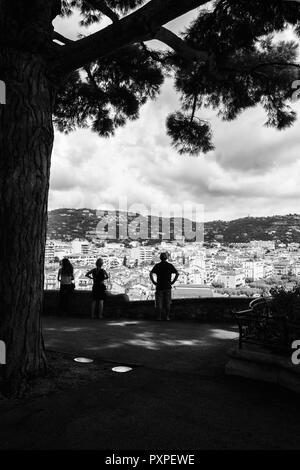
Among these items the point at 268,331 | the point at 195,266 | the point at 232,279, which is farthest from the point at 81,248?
the point at 268,331

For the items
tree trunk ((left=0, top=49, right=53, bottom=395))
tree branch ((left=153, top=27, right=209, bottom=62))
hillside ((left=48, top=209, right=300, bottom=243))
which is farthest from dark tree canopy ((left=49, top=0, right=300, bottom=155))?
hillside ((left=48, top=209, right=300, bottom=243))

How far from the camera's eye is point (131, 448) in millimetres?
2902

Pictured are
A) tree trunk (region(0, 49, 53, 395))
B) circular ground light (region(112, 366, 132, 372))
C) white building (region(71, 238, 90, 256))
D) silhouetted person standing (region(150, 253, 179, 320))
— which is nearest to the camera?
tree trunk (region(0, 49, 53, 395))

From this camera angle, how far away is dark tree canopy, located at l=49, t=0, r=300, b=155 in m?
5.96


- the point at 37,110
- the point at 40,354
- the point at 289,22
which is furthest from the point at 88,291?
the point at 289,22

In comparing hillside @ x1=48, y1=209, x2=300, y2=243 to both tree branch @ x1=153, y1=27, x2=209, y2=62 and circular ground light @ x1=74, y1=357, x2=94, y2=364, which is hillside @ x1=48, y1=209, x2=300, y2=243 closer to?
tree branch @ x1=153, y1=27, x2=209, y2=62

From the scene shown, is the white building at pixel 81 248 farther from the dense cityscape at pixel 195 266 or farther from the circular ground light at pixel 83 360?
the circular ground light at pixel 83 360

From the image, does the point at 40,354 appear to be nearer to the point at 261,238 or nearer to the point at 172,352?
the point at 172,352

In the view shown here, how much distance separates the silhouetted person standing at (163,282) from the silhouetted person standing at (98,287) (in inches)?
49.0

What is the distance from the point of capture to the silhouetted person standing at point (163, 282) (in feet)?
30.5

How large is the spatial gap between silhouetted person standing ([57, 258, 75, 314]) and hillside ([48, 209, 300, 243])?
6.04 meters

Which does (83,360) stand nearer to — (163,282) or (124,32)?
(124,32)

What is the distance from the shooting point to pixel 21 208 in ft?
14.1

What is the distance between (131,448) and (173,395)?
3.87 ft
